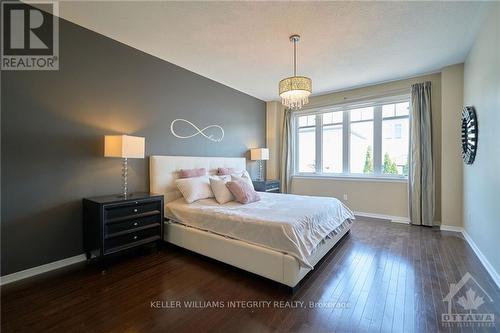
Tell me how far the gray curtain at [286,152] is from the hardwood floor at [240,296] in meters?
2.98

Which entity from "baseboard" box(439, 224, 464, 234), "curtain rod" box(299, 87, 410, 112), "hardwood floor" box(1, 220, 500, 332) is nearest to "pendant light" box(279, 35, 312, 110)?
"hardwood floor" box(1, 220, 500, 332)

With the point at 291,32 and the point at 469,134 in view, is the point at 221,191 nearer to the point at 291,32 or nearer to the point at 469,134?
the point at 291,32

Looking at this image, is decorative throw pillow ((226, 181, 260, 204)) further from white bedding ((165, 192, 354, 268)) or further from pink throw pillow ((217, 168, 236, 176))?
pink throw pillow ((217, 168, 236, 176))

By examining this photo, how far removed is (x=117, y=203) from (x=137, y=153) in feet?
2.17

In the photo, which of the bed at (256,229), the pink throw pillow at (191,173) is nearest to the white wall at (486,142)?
the bed at (256,229)

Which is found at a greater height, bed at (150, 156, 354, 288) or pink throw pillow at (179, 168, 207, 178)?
pink throw pillow at (179, 168, 207, 178)

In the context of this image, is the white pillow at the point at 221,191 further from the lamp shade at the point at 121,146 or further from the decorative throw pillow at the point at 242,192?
the lamp shade at the point at 121,146

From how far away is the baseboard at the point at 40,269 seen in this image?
220 centimetres

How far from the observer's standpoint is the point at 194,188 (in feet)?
11.0

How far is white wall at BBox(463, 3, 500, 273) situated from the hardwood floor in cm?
40

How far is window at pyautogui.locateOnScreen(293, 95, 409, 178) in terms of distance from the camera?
4551mm

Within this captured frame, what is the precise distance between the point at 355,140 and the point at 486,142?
2.57 metres

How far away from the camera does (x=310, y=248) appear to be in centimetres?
220

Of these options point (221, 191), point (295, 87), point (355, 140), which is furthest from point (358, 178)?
point (221, 191)
